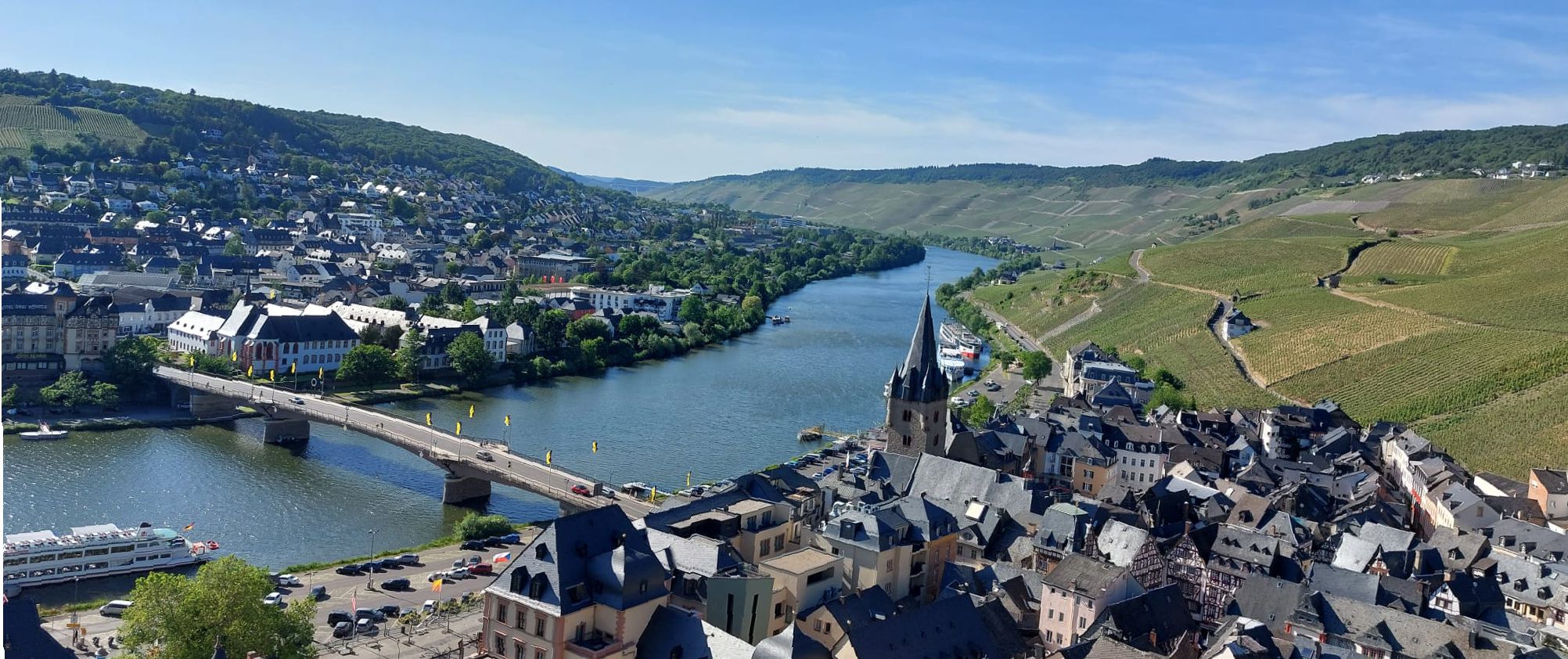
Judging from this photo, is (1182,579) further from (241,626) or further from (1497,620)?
(241,626)

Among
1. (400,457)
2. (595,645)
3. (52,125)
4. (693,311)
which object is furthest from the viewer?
(52,125)

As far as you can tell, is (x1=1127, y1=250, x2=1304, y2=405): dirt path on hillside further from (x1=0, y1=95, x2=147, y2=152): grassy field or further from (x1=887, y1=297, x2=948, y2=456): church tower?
(x1=0, y1=95, x2=147, y2=152): grassy field

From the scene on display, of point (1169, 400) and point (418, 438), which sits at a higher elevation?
point (1169, 400)

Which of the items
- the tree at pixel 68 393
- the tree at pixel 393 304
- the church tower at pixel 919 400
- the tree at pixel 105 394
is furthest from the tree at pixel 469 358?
the church tower at pixel 919 400

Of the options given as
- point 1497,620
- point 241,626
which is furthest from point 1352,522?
point 241,626

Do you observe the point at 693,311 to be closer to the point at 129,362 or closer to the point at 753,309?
the point at 753,309

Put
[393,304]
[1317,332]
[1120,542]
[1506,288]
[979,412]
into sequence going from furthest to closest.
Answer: [393,304] < [1317,332] < [1506,288] < [979,412] < [1120,542]

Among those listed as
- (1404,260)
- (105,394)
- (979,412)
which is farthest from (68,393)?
(1404,260)

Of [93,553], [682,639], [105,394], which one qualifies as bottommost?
[93,553]

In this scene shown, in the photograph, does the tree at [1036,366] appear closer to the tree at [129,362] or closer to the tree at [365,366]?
the tree at [365,366]
